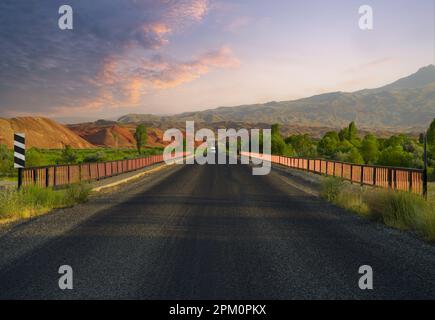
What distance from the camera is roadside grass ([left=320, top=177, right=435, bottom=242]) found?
908cm

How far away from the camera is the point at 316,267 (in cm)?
620

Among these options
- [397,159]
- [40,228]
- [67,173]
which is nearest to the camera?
[40,228]

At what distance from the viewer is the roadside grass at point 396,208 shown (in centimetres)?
908

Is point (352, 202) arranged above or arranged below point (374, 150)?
below

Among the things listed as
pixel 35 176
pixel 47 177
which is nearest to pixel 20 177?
pixel 35 176

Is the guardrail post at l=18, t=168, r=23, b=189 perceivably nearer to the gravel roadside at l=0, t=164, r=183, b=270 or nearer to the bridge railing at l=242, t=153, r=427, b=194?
the gravel roadside at l=0, t=164, r=183, b=270

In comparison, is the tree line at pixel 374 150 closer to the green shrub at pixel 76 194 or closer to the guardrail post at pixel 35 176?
the green shrub at pixel 76 194

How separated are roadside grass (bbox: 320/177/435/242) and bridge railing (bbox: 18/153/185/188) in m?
10.7

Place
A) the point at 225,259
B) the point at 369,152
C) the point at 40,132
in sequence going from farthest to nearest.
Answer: the point at 40,132 < the point at 369,152 < the point at 225,259

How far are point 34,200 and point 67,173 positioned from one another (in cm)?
552

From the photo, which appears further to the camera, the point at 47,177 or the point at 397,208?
the point at 47,177

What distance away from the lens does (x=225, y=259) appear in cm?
662

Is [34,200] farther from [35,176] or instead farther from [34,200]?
[35,176]

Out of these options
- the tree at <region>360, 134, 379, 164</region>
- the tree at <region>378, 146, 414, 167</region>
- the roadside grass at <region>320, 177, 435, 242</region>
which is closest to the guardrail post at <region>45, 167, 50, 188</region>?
the roadside grass at <region>320, 177, 435, 242</region>
